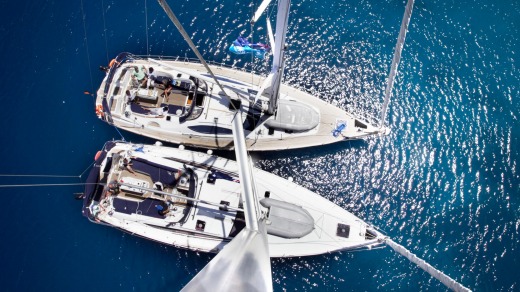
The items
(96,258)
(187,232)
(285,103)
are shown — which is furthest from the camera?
(96,258)

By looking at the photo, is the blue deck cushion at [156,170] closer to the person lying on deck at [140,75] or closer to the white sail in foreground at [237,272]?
the person lying on deck at [140,75]

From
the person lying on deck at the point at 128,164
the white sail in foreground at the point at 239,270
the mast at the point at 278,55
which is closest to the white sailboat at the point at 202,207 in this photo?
the person lying on deck at the point at 128,164

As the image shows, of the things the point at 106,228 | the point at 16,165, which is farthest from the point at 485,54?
the point at 16,165

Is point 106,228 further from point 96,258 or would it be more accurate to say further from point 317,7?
point 317,7

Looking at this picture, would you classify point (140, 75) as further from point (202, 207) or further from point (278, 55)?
point (278, 55)

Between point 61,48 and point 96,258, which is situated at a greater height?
point 61,48

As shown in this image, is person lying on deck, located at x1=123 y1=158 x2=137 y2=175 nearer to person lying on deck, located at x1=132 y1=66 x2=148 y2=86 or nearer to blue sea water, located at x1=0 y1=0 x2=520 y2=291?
blue sea water, located at x1=0 y1=0 x2=520 y2=291
